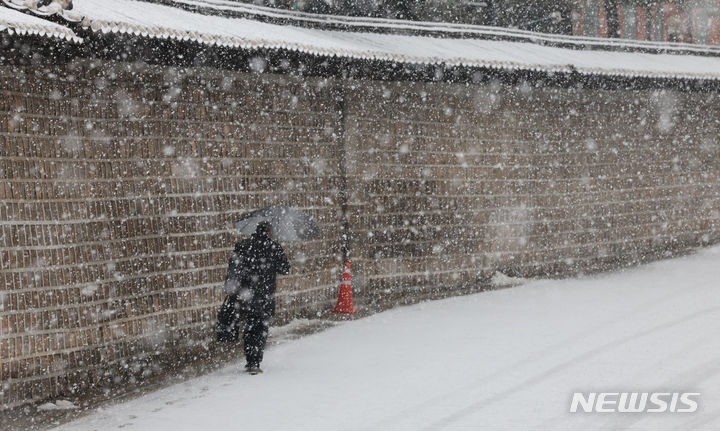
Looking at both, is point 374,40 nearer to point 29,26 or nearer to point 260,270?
point 260,270

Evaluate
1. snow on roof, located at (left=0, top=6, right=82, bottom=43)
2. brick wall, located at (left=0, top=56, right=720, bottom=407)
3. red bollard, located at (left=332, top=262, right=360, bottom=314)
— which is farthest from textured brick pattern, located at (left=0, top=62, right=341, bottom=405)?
snow on roof, located at (left=0, top=6, right=82, bottom=43)

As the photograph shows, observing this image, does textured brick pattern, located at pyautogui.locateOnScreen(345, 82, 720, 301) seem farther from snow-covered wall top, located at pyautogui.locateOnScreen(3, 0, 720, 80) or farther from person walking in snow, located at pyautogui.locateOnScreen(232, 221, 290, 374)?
person walking in snow, located at pyautogui.locateOnScreen(232, 221, 290, 374)

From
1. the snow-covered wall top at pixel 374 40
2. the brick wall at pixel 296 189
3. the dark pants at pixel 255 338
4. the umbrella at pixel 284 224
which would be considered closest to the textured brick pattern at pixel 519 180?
the brick wall at pixel 296 189

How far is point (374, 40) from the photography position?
14.2 meters

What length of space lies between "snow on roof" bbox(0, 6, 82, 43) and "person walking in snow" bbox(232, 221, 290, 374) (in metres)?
3.00

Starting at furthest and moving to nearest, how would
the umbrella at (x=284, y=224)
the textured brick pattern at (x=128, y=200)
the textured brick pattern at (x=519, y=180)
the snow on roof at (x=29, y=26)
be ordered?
the textured brick pattern at (x=519, y=180)
the umbrella at (x=284, y=224)
the textured brick pattern at (x=128, y=200)
the snow on roof at (x=29, y=26)

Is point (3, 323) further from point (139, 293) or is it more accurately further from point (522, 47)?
point (522, 47)

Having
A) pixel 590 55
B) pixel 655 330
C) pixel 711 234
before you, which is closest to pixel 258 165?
pixel 655 330

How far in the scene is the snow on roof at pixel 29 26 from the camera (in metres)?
7.52

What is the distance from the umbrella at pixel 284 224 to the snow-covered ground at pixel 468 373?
138cm

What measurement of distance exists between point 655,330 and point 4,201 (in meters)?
7.49

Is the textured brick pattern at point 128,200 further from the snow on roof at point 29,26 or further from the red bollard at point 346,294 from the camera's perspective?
the snow on roof at point 29,26

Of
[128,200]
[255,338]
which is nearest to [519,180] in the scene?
[255,338]

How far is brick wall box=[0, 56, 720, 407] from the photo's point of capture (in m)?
9.30
